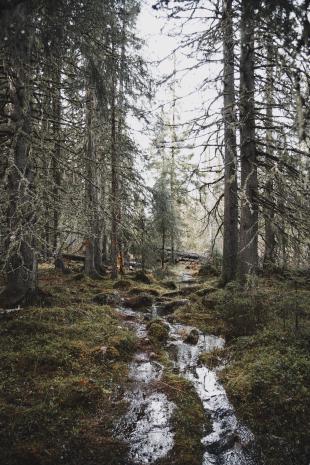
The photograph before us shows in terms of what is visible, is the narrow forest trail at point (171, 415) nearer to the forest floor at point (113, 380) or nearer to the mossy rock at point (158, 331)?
the forest floor at point (113, 380)

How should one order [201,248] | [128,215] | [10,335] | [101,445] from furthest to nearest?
1. [201,248]
2. [128,215]
3. [10,335]
4. [101,445]

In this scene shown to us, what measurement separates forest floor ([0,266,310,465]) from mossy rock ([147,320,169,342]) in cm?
4

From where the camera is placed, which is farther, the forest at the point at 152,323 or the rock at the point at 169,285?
the rock at the point at 169,285

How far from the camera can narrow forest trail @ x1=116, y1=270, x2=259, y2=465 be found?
3.79 meters

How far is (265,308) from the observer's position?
24.2 ft

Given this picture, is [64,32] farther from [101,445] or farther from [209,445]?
[209,445]

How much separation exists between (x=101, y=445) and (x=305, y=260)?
7.02 meters

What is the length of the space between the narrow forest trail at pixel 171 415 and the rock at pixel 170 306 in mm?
2784

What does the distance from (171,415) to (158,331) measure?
125 inches

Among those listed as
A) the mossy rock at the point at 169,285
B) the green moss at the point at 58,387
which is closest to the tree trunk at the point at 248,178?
the green moss at the point at 58,387

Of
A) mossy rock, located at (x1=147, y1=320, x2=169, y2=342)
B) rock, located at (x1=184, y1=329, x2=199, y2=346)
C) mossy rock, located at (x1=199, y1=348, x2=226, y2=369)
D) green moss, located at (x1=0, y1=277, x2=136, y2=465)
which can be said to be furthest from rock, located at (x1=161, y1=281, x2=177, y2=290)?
mossy rock, located at (x1=199, y1=348, x2=226, y2=369)

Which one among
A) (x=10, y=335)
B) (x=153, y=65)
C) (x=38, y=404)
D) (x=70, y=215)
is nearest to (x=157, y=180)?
(x=153, y=65)

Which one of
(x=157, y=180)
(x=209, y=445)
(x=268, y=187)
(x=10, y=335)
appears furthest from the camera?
(x=157, y=180)

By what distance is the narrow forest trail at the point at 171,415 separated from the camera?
379 centimetres
